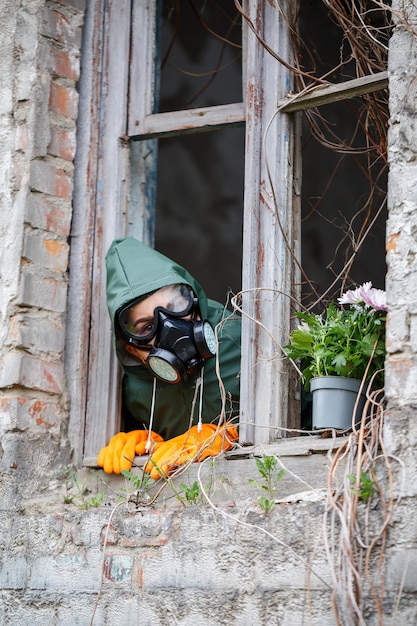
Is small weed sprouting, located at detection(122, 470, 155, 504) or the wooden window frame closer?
small weed sprouting, located at detection(122, 470, 155, 504)

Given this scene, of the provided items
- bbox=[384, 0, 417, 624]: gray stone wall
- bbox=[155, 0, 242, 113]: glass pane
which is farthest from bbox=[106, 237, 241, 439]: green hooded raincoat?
bbox=[155, 0, 242, 113]: glass pane

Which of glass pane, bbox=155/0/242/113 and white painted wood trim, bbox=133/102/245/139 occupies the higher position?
glass pane, bbox=155/0/242/113

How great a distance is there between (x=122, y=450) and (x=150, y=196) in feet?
3.44

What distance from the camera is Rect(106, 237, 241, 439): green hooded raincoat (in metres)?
3.41

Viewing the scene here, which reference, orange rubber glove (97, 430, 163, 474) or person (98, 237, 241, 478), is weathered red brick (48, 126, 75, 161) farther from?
orange rubber glove (97, 430, 163, 474)

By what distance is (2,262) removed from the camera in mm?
3453

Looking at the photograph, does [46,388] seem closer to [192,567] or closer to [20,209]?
[20,209]

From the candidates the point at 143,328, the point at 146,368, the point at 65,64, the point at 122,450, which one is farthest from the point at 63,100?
the point at 122,450

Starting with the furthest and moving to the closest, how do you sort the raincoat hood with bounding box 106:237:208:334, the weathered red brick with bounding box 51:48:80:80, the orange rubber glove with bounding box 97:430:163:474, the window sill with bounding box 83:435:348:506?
the weathered red brick with bounding box 51:48:80:80 → the raincoat hood with bounding box 106:237:208:334 → the orange rubber glove with bounding box 97:430:163:474 → the window sill with bounding box 83:435:348:506

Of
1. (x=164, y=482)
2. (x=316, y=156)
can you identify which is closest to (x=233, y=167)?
(x=316, y=156)

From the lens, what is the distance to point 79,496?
10.8 ft

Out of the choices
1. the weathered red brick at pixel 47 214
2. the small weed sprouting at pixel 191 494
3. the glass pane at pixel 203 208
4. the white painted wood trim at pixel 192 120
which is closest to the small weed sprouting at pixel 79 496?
the small weed sprouting at pixel 191 494

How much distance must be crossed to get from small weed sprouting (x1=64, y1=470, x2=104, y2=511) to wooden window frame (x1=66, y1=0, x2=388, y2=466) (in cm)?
8

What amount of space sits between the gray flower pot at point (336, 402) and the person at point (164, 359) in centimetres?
37
